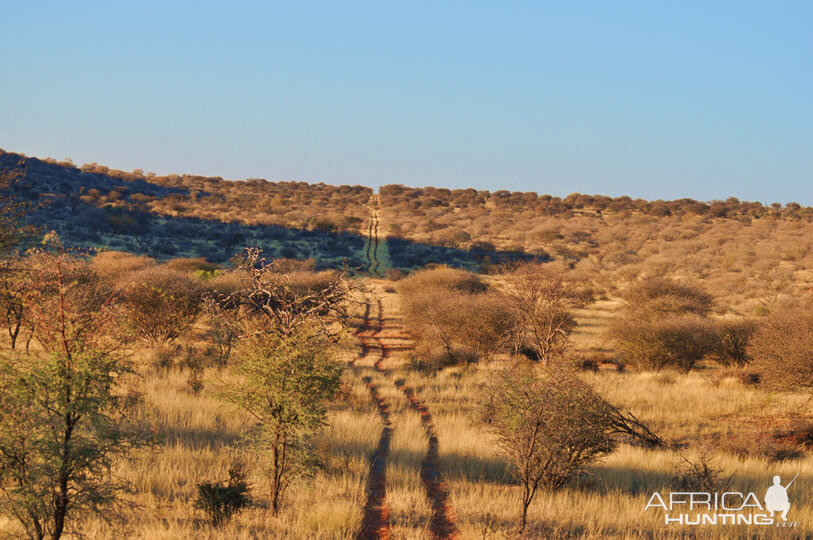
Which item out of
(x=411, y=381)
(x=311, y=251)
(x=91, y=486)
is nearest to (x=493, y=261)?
(x=311, y=251)

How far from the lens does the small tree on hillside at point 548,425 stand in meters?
8.17

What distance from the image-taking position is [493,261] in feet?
192

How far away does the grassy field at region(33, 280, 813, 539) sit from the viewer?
25.4 ft

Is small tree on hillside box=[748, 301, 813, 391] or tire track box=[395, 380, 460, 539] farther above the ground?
small tree on hillside box=[748, 301, 813, 391]

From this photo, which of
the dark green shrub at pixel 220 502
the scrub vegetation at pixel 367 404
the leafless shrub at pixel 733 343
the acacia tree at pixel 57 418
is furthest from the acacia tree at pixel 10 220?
the leafless shrub at pixel 733 343

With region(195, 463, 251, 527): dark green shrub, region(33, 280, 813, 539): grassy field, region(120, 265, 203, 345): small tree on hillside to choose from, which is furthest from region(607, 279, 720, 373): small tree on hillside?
region(195, 463, 251, 527): dark green shrub

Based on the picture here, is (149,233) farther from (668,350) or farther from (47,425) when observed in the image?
(47,425)

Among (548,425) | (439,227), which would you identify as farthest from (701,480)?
(439,227)

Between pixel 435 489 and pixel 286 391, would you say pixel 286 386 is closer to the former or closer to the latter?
pixel 286 391

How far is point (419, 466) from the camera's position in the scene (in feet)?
36.2

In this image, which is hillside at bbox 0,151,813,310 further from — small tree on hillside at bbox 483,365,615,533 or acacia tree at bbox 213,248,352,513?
acacia tree at bbox 213,248,352,513

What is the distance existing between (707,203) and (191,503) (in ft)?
352

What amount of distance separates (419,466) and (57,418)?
6931mm

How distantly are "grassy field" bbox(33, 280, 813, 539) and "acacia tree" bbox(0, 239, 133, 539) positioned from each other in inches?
24.8
